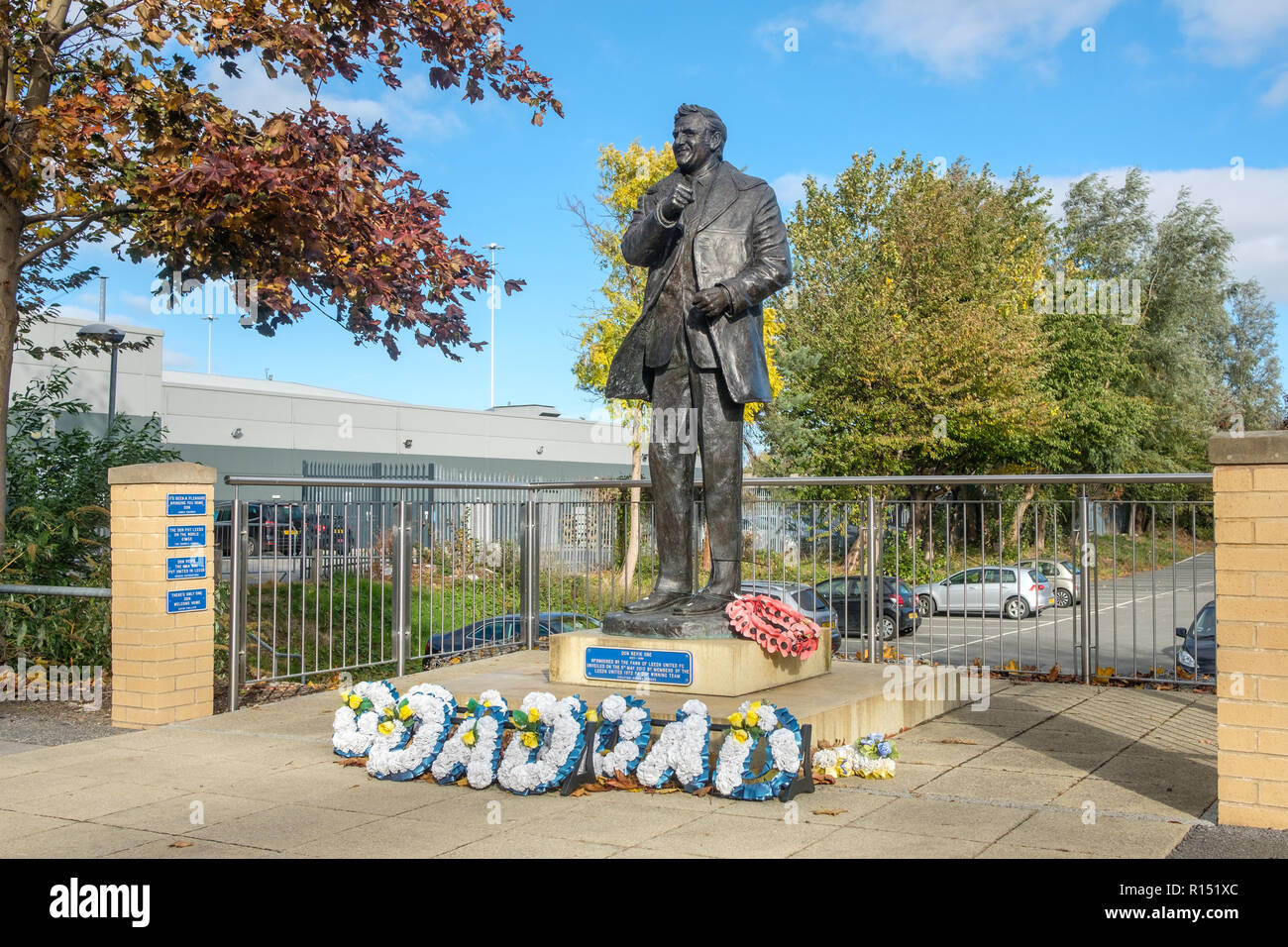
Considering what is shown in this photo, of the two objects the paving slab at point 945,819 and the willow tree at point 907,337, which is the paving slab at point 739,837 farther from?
the willow tree at point 907,337

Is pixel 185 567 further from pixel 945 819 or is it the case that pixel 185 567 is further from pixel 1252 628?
pixel 1252 628

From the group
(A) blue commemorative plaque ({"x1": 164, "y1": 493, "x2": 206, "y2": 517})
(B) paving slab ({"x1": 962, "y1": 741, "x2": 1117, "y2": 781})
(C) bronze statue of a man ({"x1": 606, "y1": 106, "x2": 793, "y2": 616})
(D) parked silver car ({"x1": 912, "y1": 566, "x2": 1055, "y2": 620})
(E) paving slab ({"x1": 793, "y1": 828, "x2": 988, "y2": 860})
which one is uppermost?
(C) bronze statue of a man ({"x1": 606, "y1": 106, "x2": 793, "y2": 616})

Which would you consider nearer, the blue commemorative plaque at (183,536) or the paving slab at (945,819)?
the paving slab at (945,819)

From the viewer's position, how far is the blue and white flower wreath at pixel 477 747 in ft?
18.0

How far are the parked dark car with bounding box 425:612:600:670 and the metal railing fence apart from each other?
0.06ft

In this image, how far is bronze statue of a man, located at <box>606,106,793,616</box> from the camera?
21.9 feet

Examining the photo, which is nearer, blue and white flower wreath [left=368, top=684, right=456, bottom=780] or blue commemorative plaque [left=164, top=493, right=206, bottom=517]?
blue and white flower wreath [left=368, top=684, right=456, bottom=780]

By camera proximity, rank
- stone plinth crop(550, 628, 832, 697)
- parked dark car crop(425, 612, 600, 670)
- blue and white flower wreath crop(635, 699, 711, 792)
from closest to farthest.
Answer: blue and white flower wreath crop(635, 699, 711, 792), stone plinth crop(550, 628, 832, 697), parked dark car crop(425, 612, 600, 670)

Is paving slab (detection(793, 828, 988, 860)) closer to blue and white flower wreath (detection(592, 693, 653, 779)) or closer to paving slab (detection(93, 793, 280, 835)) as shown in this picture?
blue and white flower wreath (detection(592, 693, 653, 779))

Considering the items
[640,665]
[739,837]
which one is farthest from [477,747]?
[739,837]

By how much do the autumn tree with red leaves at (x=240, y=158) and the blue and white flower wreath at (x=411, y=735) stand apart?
4635 mm

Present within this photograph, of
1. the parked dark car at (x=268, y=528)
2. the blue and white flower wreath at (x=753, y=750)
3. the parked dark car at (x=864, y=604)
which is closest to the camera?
the blue and white flower wreath at (x=753, y=750)

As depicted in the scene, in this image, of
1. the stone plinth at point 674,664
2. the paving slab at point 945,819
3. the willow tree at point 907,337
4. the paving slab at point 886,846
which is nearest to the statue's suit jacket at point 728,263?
the stone plinth at point 674,664

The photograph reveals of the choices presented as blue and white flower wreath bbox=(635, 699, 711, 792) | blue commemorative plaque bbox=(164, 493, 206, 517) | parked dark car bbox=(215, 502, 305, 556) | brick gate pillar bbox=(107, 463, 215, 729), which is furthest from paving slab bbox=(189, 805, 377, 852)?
parked dark car bbox=(215, 502, 305, 556)
